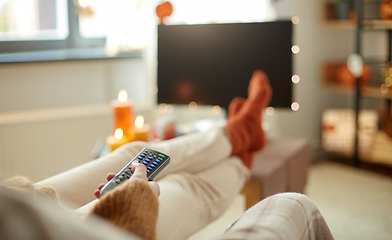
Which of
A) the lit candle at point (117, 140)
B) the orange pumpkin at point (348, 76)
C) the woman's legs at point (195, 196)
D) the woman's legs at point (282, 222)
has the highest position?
the orange pumpkin at point (348, 76)

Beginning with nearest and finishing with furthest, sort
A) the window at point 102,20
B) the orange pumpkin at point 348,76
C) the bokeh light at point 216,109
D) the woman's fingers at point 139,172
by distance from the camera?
the woman's fingers at point 139,172, the bokeh light at point 216,109, the window at point 102,20, the orange pumpkin at point 348,76

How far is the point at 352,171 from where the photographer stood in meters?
2.24

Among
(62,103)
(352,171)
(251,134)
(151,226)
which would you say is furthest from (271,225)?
(352,171)

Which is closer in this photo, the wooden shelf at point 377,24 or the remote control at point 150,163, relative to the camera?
the remote control at point 150,163

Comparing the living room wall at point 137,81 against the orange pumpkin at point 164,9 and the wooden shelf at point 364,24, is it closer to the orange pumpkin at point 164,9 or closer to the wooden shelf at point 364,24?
the wooden shelf at point 364,24

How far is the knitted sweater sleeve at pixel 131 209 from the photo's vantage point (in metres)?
0.52

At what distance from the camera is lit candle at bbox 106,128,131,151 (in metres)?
1.26

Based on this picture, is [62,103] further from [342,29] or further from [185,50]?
[342,29]

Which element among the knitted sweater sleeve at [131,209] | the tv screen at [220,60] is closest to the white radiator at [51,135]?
the tv screen at [220,60]

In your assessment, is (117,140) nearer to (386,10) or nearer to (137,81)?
(137,81)

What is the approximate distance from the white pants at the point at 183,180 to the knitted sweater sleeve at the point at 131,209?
205 millimetres

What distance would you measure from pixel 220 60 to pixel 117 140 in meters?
0.42

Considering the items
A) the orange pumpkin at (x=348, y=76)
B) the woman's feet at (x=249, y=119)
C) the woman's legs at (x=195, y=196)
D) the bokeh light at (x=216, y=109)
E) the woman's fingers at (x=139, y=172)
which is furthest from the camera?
the orange pumpkin at (x=348, y=76)

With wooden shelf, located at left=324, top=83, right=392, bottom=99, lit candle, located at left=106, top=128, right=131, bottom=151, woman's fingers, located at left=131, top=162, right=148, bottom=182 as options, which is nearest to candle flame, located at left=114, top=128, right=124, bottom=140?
lit candle, located at left=106, top=128, right=131, bottom=151
